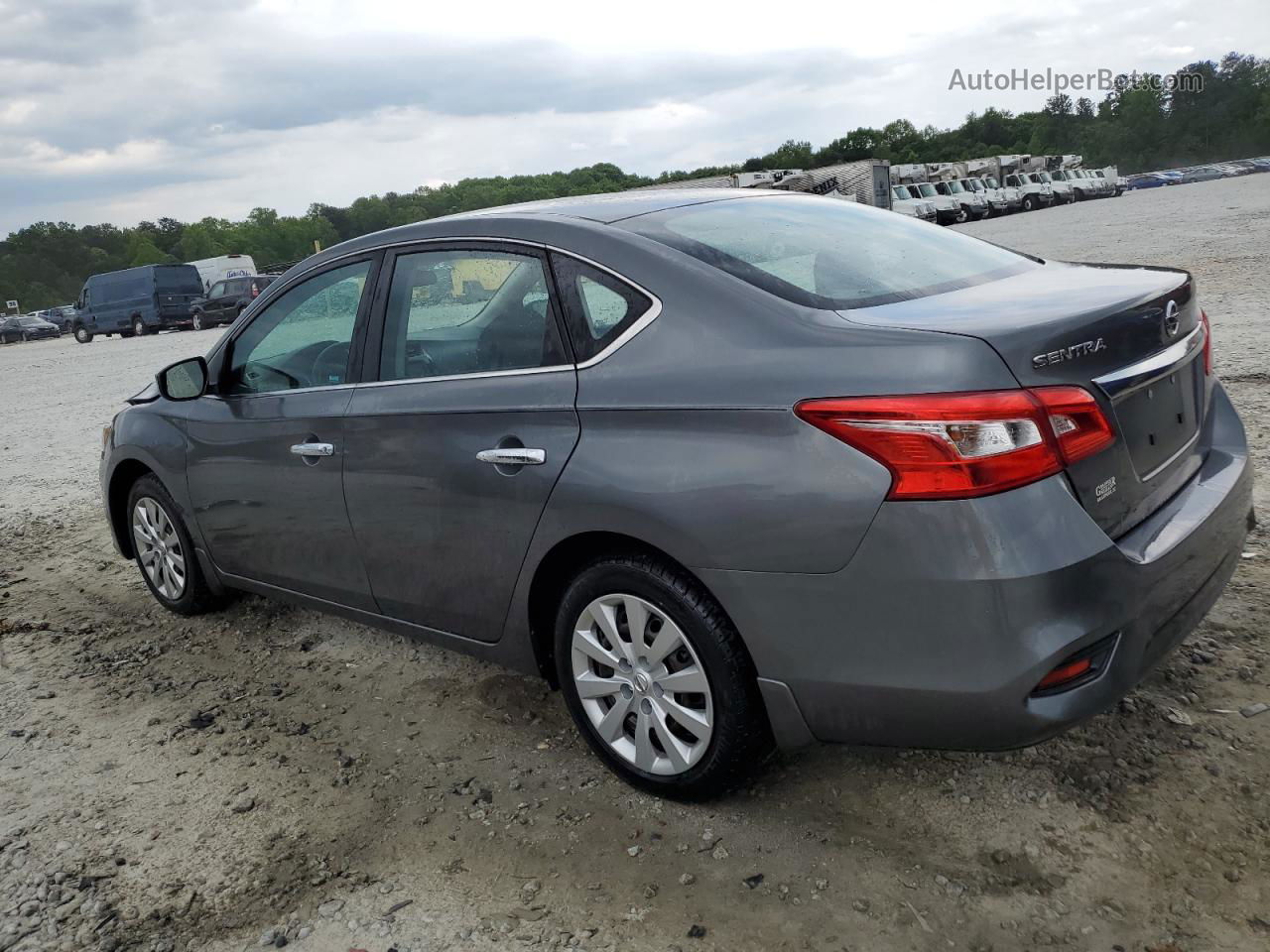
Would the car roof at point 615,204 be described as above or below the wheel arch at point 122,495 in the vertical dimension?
above

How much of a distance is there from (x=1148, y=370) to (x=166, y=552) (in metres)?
4.08

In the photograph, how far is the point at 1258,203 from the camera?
27578 mm

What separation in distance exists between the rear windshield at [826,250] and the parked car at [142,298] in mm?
32770

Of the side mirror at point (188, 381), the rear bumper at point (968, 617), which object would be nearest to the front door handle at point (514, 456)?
the rear bumper at point (968, 617)

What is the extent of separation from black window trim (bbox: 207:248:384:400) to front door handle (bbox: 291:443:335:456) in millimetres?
198

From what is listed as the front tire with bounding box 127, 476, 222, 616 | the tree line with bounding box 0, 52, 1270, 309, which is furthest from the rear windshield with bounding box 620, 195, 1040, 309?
the tree line with bounding box 0, 52, 1270, 309

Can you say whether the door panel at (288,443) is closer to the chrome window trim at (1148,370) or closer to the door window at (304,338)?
the door window at (304,338)

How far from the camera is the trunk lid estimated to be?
2.30 m

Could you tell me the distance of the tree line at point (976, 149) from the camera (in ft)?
380

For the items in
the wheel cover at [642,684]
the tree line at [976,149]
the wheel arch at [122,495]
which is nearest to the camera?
the wheel cover at [642,684]

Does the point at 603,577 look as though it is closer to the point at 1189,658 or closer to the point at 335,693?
the point at 335,693

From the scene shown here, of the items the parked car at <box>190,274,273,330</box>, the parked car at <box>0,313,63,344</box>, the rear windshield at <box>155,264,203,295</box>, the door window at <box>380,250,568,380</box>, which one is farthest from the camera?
the parked car at <box>0,313,63,344</box>

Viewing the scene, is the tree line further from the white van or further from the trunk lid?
the trunk lid

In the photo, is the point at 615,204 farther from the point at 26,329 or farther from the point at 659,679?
the point at 26,329
